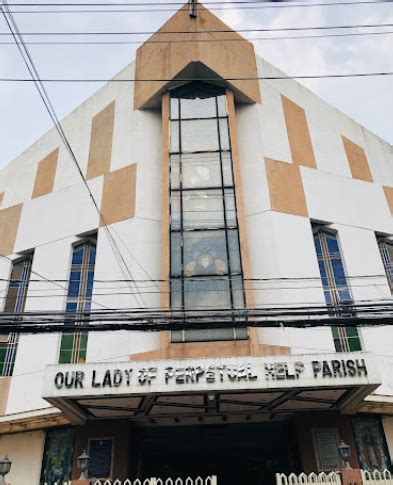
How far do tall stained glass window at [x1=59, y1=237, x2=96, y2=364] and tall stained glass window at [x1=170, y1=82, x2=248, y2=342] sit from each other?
3784 millimetres

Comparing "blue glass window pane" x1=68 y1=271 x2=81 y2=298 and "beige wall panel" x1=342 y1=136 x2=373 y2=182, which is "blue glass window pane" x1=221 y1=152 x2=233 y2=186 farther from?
"blue glass window pane" x1=68 y1=271 x2=81 y2=298

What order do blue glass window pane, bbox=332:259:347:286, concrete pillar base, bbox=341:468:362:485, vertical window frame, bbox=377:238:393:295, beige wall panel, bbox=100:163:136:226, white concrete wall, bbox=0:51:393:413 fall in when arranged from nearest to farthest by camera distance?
concrete pillar base, bbox=341:468:362:485 → white concrete wall, bbox=0:51:393:413 → blue glass window pane, bbox=332:259:347:286 → beige wall panel, bbox=100:163:136:226 → vertical window frame, bbox=377:238:393:295

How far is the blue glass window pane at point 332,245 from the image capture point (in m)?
18.0

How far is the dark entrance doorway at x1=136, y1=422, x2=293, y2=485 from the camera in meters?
15.5

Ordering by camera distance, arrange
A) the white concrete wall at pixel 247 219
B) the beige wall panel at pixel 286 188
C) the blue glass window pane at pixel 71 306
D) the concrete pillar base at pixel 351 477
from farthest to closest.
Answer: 1. the beige wall panel at pixel 286 188
2. the blue glass window pane at pixel 71 306
3. the white concrete wall at pixel 247 219
4. the concrete pillar base at pixel 351 477

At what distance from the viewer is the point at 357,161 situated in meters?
21.0

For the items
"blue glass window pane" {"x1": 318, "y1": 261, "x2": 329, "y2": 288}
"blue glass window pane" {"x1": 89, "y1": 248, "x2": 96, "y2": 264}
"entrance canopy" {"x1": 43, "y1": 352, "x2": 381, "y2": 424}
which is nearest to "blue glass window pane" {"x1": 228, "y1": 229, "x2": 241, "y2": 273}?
"blue glass window pane" {"x1": 318, "y1": 261, "x2": 329, "y2": 288}

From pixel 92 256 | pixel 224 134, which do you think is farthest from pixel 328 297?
pixel 92 256

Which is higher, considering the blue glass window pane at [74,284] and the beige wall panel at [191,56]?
the beige wall panel at [191,56]

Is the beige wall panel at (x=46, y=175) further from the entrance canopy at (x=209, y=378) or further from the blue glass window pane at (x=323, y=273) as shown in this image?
the blue glass window pane at (x=323, y=273)

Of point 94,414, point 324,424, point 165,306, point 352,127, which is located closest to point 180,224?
point 165,306

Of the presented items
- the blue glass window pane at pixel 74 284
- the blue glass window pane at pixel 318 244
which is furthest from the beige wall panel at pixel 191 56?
the blue glass window pane at pixel 74 284

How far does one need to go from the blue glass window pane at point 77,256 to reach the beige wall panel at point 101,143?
3.38 meters

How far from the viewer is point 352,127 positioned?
885 inches
